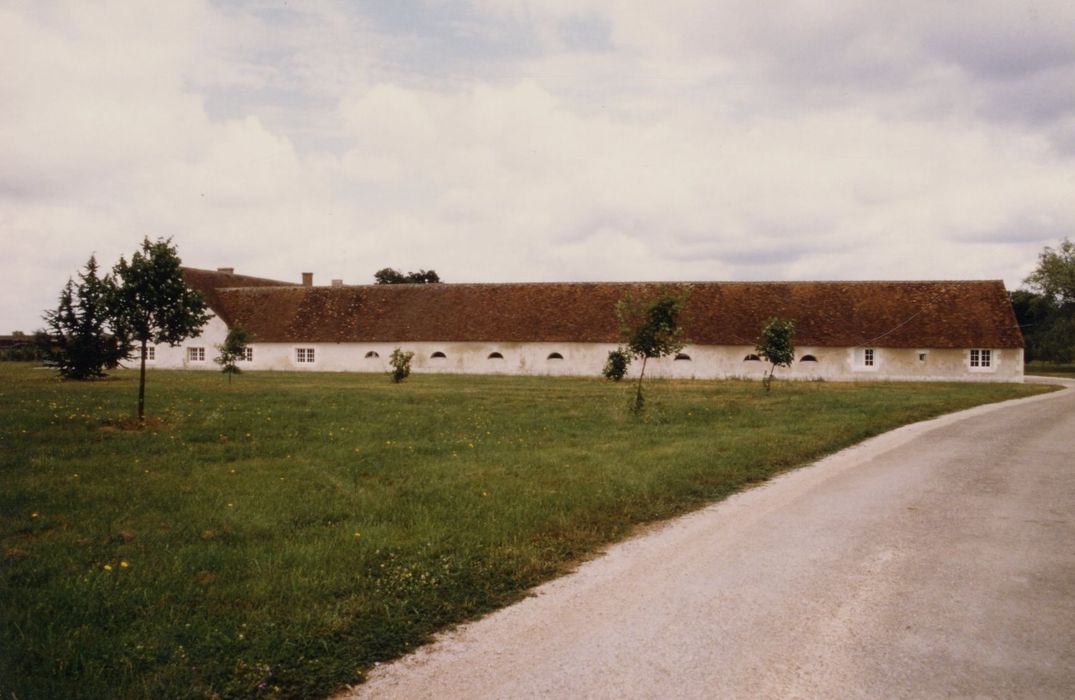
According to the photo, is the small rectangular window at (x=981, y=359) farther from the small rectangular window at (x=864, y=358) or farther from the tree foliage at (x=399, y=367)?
the tree foliage at (x=399, y=367)

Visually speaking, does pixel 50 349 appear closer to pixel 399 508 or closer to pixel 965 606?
pixel 399 508

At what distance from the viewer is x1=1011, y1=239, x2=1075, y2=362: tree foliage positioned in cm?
5561

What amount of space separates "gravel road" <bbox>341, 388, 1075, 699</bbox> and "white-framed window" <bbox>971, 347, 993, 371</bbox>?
3158 cm

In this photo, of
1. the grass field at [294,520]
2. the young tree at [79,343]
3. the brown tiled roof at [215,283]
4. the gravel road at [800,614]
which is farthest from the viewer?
the brown tiled roof at [215,283]

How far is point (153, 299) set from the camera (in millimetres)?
15141

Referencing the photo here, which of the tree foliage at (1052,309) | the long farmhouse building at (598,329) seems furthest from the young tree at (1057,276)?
the long farmhouse building at (598,329)

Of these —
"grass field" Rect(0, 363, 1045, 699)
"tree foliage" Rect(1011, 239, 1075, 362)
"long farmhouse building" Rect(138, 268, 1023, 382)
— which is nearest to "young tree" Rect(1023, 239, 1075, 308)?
"tree foliage" Rect(1011, 239, 1075, 362)

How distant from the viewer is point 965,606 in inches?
208

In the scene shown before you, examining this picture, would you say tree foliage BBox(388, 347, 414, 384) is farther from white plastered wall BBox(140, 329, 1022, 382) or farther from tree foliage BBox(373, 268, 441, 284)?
tree foliage BBox(373, 268, 441, 284)

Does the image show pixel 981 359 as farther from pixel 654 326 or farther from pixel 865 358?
pixel 654 326

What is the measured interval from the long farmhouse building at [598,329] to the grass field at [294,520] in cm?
2165

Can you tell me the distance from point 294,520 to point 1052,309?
69.2 m

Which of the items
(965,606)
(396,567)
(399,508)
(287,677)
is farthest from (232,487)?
(965,606)

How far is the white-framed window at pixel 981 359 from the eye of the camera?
36.2m
